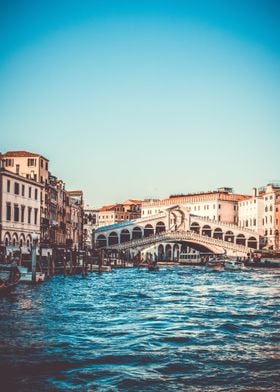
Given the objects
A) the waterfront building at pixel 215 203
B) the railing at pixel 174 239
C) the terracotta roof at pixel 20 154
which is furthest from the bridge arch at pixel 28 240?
the waterfront building at pixel 215 203

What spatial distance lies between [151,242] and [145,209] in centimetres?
3553

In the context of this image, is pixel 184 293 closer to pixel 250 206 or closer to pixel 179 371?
pixel 179 371

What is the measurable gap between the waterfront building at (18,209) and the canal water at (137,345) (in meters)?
14.3

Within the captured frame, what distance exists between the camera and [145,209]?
91.0 m

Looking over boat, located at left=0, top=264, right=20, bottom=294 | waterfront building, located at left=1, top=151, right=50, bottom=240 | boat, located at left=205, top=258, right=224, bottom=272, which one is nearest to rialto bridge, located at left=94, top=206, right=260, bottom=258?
boat, located at left=205, top=258, right=224, bottom=272

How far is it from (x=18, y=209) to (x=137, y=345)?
81.5 feet

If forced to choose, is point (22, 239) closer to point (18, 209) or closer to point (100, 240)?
point (18, 209)

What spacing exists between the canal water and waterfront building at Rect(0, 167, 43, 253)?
1432cm

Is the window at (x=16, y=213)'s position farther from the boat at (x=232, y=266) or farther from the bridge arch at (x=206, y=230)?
the bridge arch at (x=206, y=230)

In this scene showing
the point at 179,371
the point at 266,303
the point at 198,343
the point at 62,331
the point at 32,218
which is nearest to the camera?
the point at 179,371

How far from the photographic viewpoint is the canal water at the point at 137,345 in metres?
→ 8.61

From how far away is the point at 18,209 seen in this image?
3494 centimetres

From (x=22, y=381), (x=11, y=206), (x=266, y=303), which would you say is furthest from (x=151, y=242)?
(x=22, y=381)

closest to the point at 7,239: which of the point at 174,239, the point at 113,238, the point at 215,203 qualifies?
the point at 174,239
